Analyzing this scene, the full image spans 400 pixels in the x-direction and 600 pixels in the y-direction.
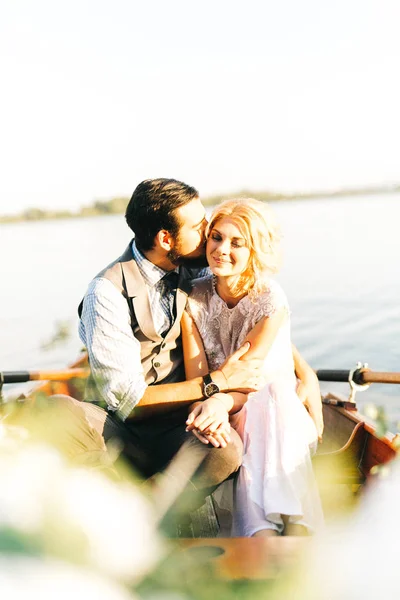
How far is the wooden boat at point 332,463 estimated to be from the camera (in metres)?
1.54

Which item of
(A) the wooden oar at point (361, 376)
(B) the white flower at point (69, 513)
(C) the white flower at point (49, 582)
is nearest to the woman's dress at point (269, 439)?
(A) the wooden oar at point (361, 376)

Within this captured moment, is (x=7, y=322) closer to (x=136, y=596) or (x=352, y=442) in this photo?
(x=352, y=442)

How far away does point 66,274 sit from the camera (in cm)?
1891

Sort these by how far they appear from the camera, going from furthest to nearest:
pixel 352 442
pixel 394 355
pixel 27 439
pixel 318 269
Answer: pixel 318 269, pixel 394 355, pixel 352 442, pixel 27 439

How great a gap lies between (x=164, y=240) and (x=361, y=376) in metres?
1.52

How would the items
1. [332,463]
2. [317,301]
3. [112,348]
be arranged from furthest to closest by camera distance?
[317,301] < [332,463] < [112,348]

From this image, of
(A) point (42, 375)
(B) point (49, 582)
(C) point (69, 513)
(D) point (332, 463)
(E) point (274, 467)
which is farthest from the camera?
(A) point (42, 375)

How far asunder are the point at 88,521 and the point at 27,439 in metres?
0.33

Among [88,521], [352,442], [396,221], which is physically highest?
[88,521]

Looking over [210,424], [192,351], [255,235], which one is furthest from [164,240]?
[210,424]

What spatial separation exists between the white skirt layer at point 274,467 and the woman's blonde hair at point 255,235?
58cm

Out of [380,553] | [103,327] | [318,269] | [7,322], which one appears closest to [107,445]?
[103,327]

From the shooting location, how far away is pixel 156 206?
280cm

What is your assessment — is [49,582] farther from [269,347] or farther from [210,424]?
[269,347]
